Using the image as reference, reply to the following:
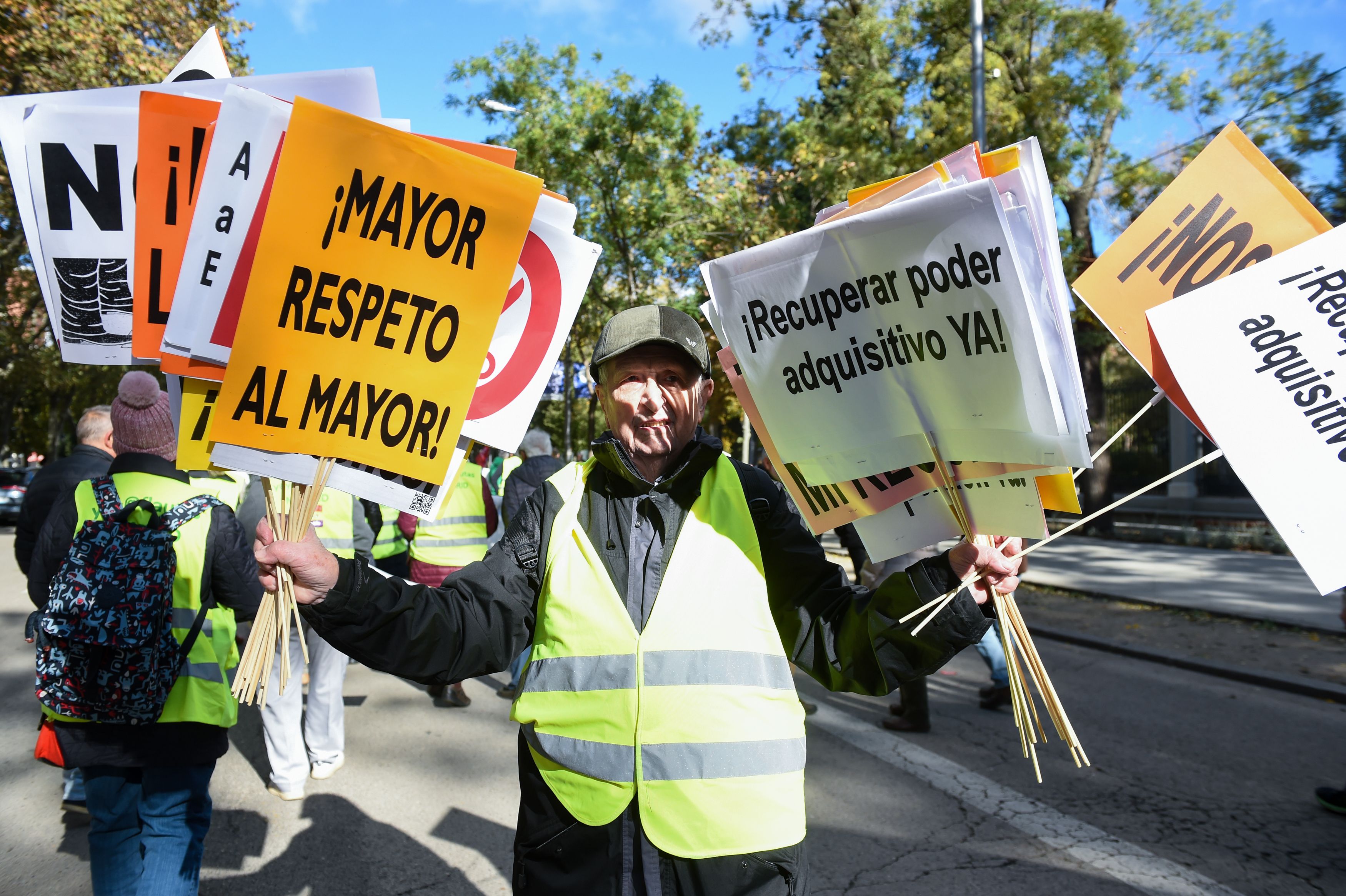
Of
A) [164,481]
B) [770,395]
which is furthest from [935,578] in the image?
[164,481]

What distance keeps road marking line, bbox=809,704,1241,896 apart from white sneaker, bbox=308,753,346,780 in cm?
288

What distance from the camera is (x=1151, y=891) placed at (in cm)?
352

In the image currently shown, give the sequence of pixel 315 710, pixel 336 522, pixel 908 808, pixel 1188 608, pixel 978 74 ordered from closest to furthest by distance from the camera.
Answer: pixel 908 808 < pixel 315 710 < pixel 336 522 < pixel 1188 608 < pixel 978 74

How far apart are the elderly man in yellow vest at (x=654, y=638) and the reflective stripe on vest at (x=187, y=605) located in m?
1.26

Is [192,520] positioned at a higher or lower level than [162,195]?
lower

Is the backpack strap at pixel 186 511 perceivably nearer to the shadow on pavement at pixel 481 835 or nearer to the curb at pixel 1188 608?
the shadow on pavement at pixel 481 835

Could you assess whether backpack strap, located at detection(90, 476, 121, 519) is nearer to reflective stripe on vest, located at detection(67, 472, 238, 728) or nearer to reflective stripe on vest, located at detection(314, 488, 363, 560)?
reflective stripe on vest, located at detection(67, 472, 238, 728)

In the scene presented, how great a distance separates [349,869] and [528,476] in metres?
2.47

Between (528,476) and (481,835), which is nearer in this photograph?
(481,835)

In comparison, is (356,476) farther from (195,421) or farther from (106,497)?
(106,497)

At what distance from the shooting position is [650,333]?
202 centimetres

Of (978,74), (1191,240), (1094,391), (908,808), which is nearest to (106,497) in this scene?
(1191,240)

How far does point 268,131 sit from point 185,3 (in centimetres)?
1419

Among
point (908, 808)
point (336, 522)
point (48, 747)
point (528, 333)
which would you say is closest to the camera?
point (528, 333)
